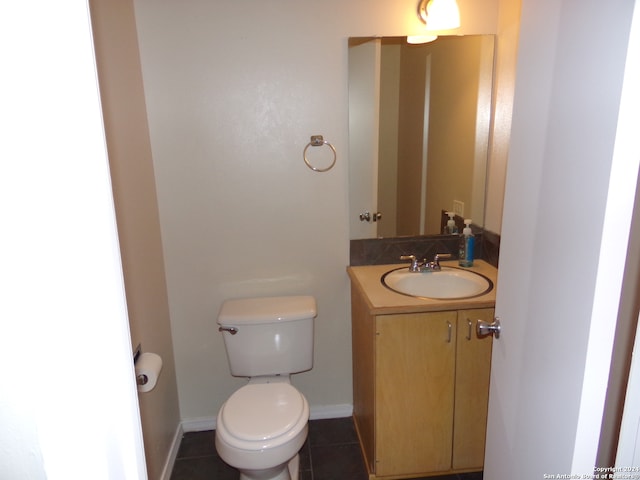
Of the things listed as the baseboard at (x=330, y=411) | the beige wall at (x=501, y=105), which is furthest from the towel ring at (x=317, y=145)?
the baseboard at (x=330, y=411)

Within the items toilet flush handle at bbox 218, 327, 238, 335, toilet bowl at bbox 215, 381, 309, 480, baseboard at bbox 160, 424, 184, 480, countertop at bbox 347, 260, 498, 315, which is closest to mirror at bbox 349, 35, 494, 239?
countertop at bbox 347, 260, 498, 315

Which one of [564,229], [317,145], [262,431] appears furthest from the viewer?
[317,145]

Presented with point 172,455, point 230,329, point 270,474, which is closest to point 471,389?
point 270,474

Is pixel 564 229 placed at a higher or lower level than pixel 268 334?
higher

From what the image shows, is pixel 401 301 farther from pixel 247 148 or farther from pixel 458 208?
pixel 247 148

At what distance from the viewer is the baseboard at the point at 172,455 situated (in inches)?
76.4

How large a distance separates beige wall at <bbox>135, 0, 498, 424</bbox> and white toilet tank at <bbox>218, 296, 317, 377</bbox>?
15cm

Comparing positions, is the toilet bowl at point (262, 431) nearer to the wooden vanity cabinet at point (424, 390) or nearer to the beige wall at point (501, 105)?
the wooden vanity cabinet at point (424, 390)

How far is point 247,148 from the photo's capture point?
1976 millimetres

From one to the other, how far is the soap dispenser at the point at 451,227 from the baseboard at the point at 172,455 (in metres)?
1.72

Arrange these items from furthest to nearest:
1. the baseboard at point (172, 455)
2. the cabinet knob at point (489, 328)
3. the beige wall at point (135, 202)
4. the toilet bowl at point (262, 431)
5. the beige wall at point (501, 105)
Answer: the baseboard at point (172, 455), the beige wall at point (501, 105), the toilet bowl at point (262, 431), the beige wall at point (135, 202), the cabinet knob at point (489, 328)

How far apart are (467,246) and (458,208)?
21cm

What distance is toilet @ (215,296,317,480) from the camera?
5.25 feet

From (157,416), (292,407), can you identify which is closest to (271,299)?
(292,407)
